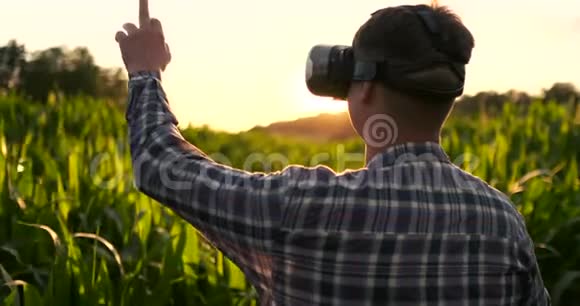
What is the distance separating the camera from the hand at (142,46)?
2230mm

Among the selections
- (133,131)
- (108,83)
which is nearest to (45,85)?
(108,83)

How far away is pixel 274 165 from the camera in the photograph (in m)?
10.8

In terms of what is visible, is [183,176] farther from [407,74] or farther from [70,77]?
[70,77]

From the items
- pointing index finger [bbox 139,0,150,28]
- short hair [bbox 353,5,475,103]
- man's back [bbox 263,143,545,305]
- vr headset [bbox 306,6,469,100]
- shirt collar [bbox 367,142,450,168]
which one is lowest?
man's back [bbox 263,143,545,305]

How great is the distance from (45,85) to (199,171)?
16071 mm

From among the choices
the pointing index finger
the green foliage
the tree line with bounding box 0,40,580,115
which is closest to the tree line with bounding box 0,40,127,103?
the tree line with bounding box 0,40,580,115

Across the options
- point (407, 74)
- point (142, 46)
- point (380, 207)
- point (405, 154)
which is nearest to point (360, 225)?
point (380, 207)

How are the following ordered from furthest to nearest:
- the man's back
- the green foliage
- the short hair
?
the green foliage
the short hair
the man's back

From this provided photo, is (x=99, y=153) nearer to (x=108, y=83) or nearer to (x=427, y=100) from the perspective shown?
(x=427, y=100)

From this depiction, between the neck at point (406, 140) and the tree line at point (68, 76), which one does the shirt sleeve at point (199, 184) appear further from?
the tree line at point (68, 76)

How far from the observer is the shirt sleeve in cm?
194

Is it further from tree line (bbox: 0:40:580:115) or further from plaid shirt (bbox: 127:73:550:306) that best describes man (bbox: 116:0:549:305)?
tree line (bbox: 0:40:580:115)

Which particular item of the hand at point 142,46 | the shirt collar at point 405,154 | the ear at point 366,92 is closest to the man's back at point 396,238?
the shirt collar at point 405,154

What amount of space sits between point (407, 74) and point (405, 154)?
154mm
